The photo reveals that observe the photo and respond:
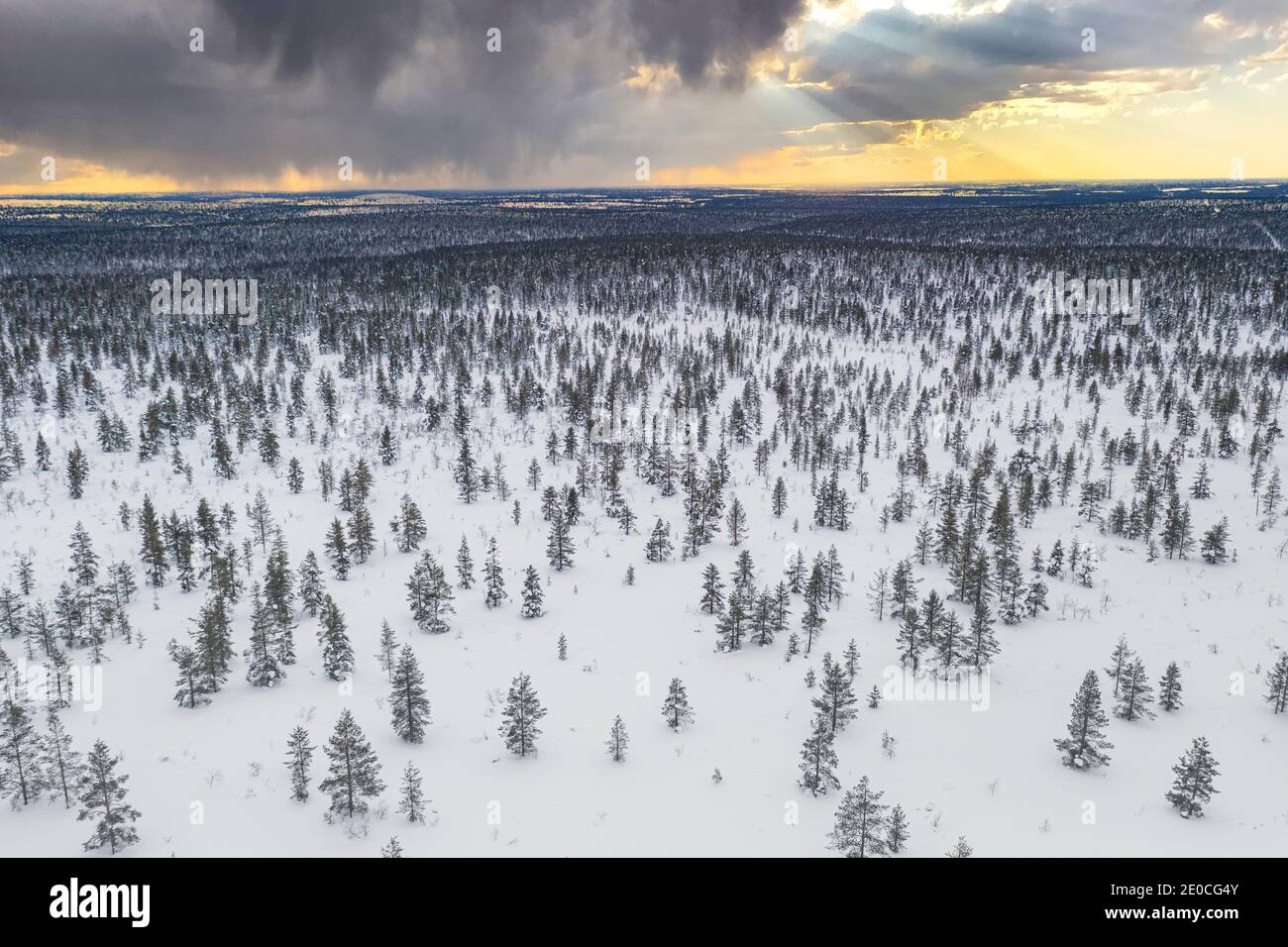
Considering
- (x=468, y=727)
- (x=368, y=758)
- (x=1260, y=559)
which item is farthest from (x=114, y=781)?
(x=1260, y=559)

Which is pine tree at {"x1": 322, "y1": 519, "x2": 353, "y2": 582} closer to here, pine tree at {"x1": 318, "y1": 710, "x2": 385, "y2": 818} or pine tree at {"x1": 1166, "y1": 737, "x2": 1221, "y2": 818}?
pine tree at {"x1": 318, "y1": 710, "x2": 385, "y2": 818}

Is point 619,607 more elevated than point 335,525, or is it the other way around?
point 335,525

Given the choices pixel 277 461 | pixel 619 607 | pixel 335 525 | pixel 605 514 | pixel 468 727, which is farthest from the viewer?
pixel 277 461

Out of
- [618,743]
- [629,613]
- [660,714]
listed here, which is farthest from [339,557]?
[618,743]

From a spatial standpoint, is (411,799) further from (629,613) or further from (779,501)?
(779,501)

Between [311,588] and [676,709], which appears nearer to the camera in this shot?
[676,709]

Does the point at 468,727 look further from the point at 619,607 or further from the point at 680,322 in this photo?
the point at 680,322

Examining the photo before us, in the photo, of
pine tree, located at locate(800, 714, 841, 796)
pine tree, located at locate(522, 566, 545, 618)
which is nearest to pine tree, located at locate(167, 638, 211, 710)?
pine tree, located at locate(522, 566, 545, 618)
